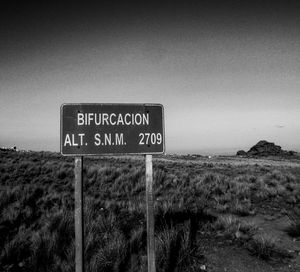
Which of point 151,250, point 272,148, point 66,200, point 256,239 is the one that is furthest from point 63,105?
point 272,148

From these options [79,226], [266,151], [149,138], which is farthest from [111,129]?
[266,151]

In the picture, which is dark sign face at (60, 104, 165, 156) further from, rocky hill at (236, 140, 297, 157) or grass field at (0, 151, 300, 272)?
rocky hill at (236, 140, 297, 157)

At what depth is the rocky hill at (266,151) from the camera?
47138mm

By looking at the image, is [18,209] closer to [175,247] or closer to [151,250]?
[175,247]

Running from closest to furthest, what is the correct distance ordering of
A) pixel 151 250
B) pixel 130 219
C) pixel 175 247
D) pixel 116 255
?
pixel 151 250
pixel 116 255
pixel 175 247
pixel 130 219

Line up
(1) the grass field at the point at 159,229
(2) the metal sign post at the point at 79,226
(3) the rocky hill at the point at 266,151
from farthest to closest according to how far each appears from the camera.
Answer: (3) the rocky hill at the point at 266,151, (1) the grass field at the point at 159,229, (2) the metal sign post at the point at 79,226

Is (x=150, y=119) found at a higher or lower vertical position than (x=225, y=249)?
higher

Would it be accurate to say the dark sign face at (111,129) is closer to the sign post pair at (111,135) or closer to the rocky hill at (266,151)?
the sign post pair at (111,135)

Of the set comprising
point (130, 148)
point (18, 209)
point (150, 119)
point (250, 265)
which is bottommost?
point (250, 265)

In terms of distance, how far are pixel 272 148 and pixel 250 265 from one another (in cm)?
4889

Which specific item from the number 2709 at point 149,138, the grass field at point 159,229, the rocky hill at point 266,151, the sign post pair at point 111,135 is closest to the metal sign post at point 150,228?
the sign post pair at point 111,135

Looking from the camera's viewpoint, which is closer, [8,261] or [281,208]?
[8,261]

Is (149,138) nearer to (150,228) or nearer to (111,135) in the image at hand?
(111,135)

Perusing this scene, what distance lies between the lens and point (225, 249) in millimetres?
5375
